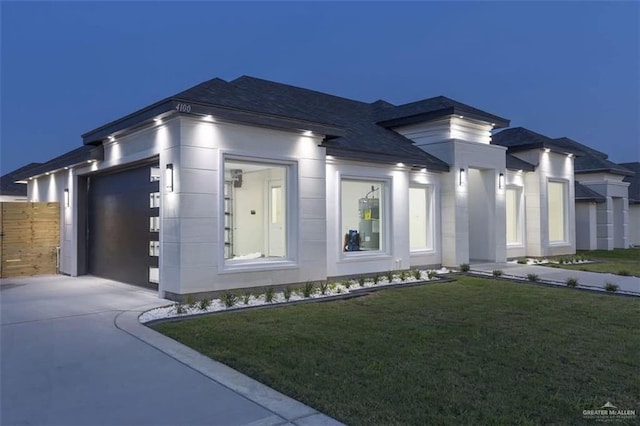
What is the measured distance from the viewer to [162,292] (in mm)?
8500

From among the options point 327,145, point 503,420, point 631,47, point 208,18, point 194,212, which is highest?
point 208,18

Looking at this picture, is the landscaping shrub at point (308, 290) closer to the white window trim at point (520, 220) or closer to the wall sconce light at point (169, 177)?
the wall sconce light at point (169, 177)

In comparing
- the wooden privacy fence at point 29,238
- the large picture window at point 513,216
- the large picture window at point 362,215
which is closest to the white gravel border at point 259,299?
the large picture window at point 362,215

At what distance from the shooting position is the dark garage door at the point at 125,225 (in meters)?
9.64

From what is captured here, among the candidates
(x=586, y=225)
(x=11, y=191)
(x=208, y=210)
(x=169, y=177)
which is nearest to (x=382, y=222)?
(x=208, y=210)

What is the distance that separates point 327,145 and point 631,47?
77.2m

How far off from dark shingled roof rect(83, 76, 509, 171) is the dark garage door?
118 centimetres

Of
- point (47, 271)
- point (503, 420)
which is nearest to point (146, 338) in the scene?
point (503, 420)

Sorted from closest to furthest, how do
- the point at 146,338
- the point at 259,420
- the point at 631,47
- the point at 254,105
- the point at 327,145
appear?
the point at 259,420 → the point at 146,338 → the point at 254,105 → the point at 327,145 → the point at 631,47

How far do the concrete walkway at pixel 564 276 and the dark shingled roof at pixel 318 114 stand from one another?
347cm

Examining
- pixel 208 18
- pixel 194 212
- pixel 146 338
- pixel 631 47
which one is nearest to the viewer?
pixel 146 338

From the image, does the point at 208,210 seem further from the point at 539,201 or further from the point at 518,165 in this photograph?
the point at 539,201

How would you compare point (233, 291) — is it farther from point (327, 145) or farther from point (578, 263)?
point (578, 263)

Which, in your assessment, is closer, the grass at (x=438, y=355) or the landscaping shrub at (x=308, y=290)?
the grass at (x=438, y=355)
